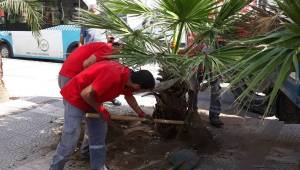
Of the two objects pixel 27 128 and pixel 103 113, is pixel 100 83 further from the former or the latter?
pixel 27 128

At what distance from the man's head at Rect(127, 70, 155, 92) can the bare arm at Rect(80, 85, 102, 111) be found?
0.34 meters

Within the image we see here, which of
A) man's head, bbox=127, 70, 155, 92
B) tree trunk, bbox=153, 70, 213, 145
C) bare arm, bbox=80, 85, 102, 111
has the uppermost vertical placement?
man's head, bbox=127, 70, 155, 92

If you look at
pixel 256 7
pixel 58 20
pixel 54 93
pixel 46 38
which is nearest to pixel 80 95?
pixel 256 7

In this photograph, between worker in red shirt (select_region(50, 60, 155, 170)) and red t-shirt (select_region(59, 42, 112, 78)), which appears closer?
worker in red shirt (select_region(50, 60, 155, 170))

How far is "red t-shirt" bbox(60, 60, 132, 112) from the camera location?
4047mm

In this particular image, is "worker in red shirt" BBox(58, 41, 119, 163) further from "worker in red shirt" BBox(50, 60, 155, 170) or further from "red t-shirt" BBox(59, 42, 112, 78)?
"worker in red shirt" BBox(50, 60, 155, 170)

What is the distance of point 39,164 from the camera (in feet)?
17.3

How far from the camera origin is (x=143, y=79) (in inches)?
160

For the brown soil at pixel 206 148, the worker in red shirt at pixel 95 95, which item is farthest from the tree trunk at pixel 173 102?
the worker in red shirt at pixel 95 95

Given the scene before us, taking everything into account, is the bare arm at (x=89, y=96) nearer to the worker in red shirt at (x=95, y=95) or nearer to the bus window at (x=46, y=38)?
the worker in red shirt at (x=95, y=95)

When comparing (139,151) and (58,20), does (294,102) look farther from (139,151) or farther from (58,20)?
(58,20)

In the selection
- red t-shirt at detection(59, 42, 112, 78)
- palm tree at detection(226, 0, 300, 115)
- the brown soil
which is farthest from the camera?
the brown soil

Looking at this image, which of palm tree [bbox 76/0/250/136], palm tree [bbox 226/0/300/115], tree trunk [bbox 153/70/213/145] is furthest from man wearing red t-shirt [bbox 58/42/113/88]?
palm tree [bbox 226/0/300/115]

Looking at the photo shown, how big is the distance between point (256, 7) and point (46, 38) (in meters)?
13.4
